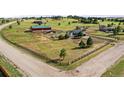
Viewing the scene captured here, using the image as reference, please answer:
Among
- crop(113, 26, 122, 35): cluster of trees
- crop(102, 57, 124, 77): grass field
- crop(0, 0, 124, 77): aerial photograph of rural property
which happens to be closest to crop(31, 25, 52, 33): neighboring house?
crop(0, 0, 124, 77): aerial photograph of rural property

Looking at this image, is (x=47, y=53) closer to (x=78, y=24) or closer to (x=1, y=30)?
(x=78, y=24)

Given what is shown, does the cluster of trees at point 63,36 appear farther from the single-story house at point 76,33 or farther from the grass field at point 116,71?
the grass field at point 116,71

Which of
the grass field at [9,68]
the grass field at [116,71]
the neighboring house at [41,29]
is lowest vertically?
the grass field at [9,68]

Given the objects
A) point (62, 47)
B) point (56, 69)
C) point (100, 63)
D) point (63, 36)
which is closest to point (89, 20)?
point (63, 36)

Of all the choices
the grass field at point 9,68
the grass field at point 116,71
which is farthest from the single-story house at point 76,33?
the grass field at point 9,68

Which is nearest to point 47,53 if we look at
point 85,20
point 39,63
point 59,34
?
point 39,63

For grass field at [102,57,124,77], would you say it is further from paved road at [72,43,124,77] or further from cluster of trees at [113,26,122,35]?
cluster of trees at [113,26,122,35]
